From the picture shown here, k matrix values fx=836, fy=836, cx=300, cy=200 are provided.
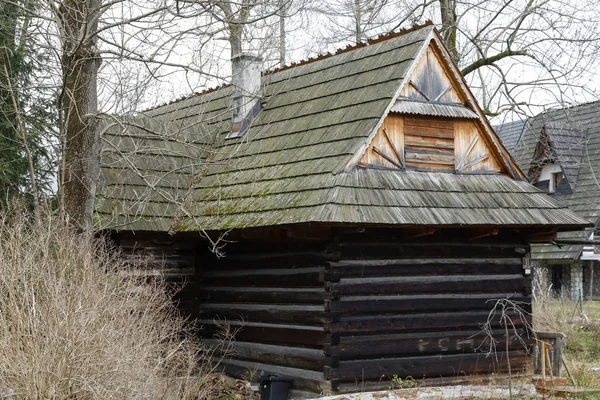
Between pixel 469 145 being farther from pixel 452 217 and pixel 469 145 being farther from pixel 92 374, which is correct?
pixel 92 374

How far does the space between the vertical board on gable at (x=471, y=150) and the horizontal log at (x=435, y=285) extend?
1.62m

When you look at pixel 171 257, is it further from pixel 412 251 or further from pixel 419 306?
pixel 419 306

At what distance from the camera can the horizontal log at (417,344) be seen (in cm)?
1062

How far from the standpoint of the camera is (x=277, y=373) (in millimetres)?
11617

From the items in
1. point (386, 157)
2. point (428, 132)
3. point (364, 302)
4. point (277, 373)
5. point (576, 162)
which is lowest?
point (277, 373)

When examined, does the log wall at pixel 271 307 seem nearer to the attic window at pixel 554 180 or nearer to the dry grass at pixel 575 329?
the dry grass at pixel 575 329

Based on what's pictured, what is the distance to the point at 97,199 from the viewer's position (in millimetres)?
12750

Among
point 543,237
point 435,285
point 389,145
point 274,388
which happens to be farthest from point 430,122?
point 274,388

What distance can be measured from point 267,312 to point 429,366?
2383mm

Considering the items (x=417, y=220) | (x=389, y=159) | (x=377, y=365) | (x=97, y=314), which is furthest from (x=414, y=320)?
(x=97, y=314)

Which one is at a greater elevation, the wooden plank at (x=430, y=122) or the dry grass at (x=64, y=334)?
the wooden plank at (x=430, y=122)

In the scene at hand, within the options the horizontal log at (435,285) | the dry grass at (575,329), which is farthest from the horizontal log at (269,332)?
the dry grass at (575,329)

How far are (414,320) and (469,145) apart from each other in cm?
283

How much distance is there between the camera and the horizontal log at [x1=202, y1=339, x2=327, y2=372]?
10.9 metres
